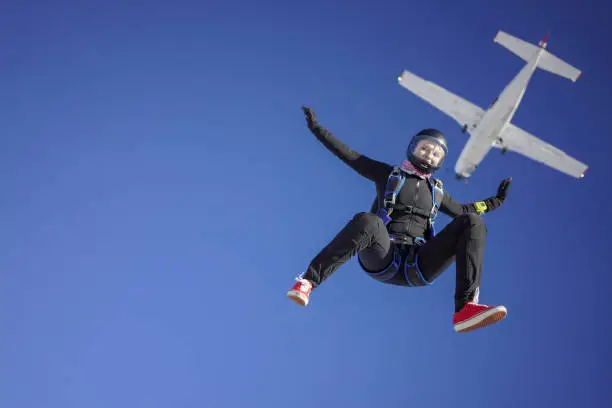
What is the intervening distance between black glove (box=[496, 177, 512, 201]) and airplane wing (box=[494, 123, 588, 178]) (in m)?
30.0

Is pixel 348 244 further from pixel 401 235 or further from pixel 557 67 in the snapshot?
pixel 557 67

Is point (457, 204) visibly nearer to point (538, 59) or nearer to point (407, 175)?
point (407, 175)

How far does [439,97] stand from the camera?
3753cm

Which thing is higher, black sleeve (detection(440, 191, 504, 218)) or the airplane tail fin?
the airplane tail fin

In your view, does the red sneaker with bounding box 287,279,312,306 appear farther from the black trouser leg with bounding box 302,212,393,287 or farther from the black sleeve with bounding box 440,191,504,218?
the black sleeve with bounding box 440,191,504,218

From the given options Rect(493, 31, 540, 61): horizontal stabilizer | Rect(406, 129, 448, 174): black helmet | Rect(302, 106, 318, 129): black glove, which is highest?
Rect(493, 31, 540, 61): horizontal stabilizer

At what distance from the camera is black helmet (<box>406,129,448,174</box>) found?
7362mm

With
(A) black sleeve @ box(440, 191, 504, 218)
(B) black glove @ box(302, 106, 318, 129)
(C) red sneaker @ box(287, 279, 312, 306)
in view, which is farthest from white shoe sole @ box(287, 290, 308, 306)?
(A) black sleeve @ box(440, 191, 504, 218)

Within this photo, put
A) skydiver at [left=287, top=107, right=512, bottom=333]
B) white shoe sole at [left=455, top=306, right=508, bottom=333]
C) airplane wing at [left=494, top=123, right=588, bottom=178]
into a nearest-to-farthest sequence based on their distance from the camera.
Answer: white shoe sole at [left=455, top=306, right=508, bottom=333] < skydiver at [left=287, top=107, right=512, bottom=333] < airplane wing at [left=494, top=123, right=588, bottom=178]

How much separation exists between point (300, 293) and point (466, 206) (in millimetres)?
3010

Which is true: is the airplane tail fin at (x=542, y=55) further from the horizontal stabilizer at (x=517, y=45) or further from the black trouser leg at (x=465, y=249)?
the black trouser leg at (x=465, y=249)

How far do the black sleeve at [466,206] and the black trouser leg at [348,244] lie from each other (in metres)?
1.52

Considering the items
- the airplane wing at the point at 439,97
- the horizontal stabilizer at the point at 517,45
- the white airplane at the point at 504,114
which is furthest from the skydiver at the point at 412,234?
the horizontal stabilizer at the point at 517,45

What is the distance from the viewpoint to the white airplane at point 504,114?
32750mm
